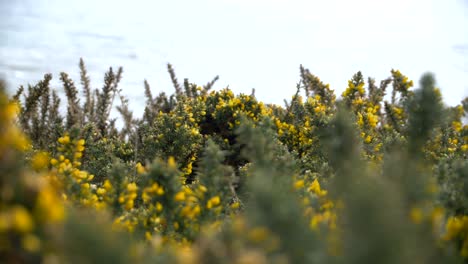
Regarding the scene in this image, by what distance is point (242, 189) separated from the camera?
2.91m

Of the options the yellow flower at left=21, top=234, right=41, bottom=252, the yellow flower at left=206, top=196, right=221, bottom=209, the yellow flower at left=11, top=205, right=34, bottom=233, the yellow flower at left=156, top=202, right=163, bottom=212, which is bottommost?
the yellow flower at left=21, top=234, right=41, bottom=252

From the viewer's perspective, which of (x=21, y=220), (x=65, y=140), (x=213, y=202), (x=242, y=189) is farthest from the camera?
(x=242, y=189)

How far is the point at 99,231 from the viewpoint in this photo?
1132 mm

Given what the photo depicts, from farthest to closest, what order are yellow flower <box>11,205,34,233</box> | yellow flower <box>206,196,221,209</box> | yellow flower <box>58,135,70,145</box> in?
yellow flower <box>58,135,70,145</box>, yellow flower <box>206,196,221,209</box>, yellow flower <box>11,205,34,233</box>

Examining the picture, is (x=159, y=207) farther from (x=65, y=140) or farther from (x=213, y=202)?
(x=65, y=140)

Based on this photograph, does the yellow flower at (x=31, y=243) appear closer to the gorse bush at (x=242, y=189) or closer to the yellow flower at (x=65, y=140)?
the gorse bush at (x=242, y=189)

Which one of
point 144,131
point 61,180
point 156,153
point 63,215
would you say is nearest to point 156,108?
point 144,131

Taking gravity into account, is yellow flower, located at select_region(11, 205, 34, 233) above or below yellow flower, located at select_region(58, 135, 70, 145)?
below

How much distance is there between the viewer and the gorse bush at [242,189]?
1162 mm

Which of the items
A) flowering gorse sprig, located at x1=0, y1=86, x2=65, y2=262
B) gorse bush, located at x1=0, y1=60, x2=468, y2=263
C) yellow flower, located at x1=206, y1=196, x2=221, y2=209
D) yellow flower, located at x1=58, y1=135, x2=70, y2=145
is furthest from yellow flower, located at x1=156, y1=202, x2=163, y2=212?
flowering gorse sprig, located at x1=0, y1=86, x2=65, y2=262

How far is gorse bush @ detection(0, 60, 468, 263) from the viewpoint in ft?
3.81

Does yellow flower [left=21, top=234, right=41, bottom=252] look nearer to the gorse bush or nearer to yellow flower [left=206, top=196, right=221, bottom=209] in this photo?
the gorse bush

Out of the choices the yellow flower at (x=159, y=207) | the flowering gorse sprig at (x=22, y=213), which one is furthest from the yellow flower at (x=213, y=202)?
the flowering gorse sprig at (x=22, y=213)

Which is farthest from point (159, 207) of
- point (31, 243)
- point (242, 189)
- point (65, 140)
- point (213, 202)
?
point (31, 243)
